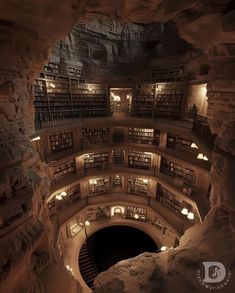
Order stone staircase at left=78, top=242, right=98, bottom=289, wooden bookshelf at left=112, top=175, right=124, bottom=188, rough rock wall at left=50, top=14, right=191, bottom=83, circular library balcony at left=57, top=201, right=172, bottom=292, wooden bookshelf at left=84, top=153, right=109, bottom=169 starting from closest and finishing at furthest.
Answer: stone staircase at left=78, top=242, right=98, bottom=289 < circular library balcony at left=57, top=201, right=172, bottom=292 < wooden bookshelf at left=84, top=153, right=109, bottom=169 < wooden bookshelf at left=112, top=175, right=124, bottom=188 < rough rock wall at left=50, top=14, right=191, bottom=83

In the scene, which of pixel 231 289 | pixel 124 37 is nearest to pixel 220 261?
pixel 231 289

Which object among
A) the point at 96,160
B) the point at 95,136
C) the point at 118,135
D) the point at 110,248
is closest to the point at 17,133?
the point at 95,136

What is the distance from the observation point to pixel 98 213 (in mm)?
11422

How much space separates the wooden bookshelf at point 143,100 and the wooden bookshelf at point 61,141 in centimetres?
503

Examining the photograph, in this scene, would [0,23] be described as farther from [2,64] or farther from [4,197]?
[4,197]

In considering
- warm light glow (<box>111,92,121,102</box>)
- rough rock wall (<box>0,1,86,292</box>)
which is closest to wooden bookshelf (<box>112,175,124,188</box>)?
warm light glow (<box>111,92,121,102</box>)

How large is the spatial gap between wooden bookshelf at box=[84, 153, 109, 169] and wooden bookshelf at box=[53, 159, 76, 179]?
0.91 meters

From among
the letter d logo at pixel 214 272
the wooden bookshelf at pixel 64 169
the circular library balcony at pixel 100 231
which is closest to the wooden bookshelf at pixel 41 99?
the wooden bookshelf at pixel 64 169

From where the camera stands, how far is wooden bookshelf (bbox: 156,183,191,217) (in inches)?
370

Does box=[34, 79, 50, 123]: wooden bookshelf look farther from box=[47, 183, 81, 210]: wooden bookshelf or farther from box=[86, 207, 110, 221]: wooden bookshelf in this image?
box=[86, 207, 110, 221]: wooden bookshelf

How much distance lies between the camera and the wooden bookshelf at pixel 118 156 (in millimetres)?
11370

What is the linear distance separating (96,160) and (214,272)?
355 inches

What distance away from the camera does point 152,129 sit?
10.6m

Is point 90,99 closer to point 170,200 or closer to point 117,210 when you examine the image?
point 117,210
